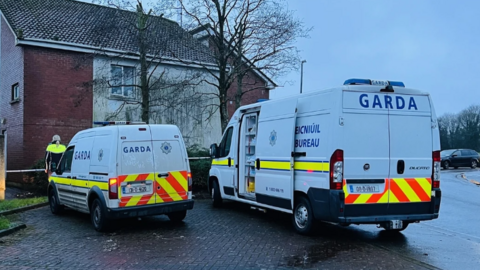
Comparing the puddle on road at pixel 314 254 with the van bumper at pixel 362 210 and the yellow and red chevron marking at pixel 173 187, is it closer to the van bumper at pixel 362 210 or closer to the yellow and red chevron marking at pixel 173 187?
the van bumper at pixel 362 210

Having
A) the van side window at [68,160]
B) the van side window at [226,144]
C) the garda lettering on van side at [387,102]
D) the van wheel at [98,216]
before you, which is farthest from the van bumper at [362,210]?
the van side window at [68,160]

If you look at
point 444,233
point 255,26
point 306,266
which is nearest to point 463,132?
point 255,26

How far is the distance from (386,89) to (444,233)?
3419 millimetres

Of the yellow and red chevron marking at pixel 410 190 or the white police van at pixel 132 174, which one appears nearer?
the yellow and red chevron marking at pixel 410 190

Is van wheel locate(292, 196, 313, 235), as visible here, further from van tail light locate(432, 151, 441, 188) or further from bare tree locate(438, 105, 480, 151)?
bare tree locate(438, 105, 480, 151)

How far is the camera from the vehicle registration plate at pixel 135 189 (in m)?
8.66

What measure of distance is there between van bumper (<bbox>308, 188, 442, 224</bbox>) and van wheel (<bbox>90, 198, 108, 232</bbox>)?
3.94m

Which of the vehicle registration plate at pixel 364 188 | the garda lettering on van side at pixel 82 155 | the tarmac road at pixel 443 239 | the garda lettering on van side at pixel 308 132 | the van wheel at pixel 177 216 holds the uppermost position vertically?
the garda lettering on van side at pixel 308 132

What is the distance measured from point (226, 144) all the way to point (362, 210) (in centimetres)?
A: 477

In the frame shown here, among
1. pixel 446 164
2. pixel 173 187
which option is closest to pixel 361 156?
pixel 173 187

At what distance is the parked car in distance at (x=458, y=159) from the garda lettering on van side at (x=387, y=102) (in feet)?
84.6

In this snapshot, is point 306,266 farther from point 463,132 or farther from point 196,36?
point 463,132

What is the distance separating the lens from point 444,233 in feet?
29.7

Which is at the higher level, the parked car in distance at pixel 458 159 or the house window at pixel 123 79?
the house window at pixel 123 79
